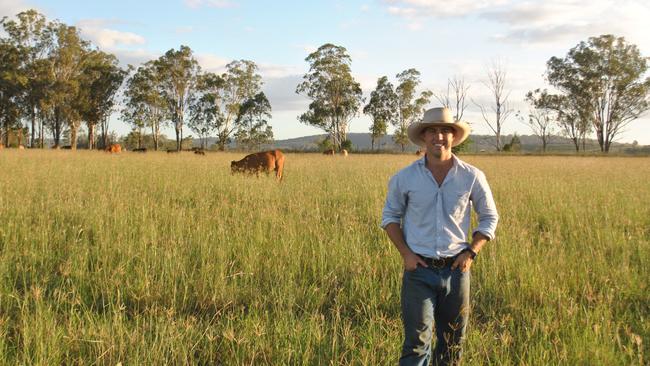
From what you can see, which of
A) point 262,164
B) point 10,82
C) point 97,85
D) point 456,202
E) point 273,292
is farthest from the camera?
point 97,85

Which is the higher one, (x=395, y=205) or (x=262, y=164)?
(x=262, y=164)

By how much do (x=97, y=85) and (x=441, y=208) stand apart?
61.5 m

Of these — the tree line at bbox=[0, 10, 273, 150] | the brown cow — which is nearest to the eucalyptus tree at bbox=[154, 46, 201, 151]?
the tree line at bbox=[0, 10, 273, 150]

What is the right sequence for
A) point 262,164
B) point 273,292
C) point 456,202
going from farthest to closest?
point 262,164, point 273,292, point 456,202

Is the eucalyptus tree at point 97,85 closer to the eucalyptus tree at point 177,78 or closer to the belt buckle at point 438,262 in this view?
the eucalyptus tree at point 177,78

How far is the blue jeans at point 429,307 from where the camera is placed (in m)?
2.50

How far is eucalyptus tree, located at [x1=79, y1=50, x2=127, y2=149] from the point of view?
2141 inches

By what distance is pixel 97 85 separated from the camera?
55.7m

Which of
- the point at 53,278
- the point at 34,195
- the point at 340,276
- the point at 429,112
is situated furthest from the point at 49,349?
the point at 34,195

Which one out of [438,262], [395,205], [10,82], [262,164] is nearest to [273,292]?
[395,205]

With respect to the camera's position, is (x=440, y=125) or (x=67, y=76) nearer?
(x=440, y=125)

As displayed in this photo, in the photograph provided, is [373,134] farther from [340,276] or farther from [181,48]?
[340,276]

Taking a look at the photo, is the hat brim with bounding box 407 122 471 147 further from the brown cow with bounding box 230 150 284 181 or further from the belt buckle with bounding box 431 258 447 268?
the brown cow with bounding box 230 150 284 181

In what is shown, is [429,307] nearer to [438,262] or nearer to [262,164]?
[438,262]
